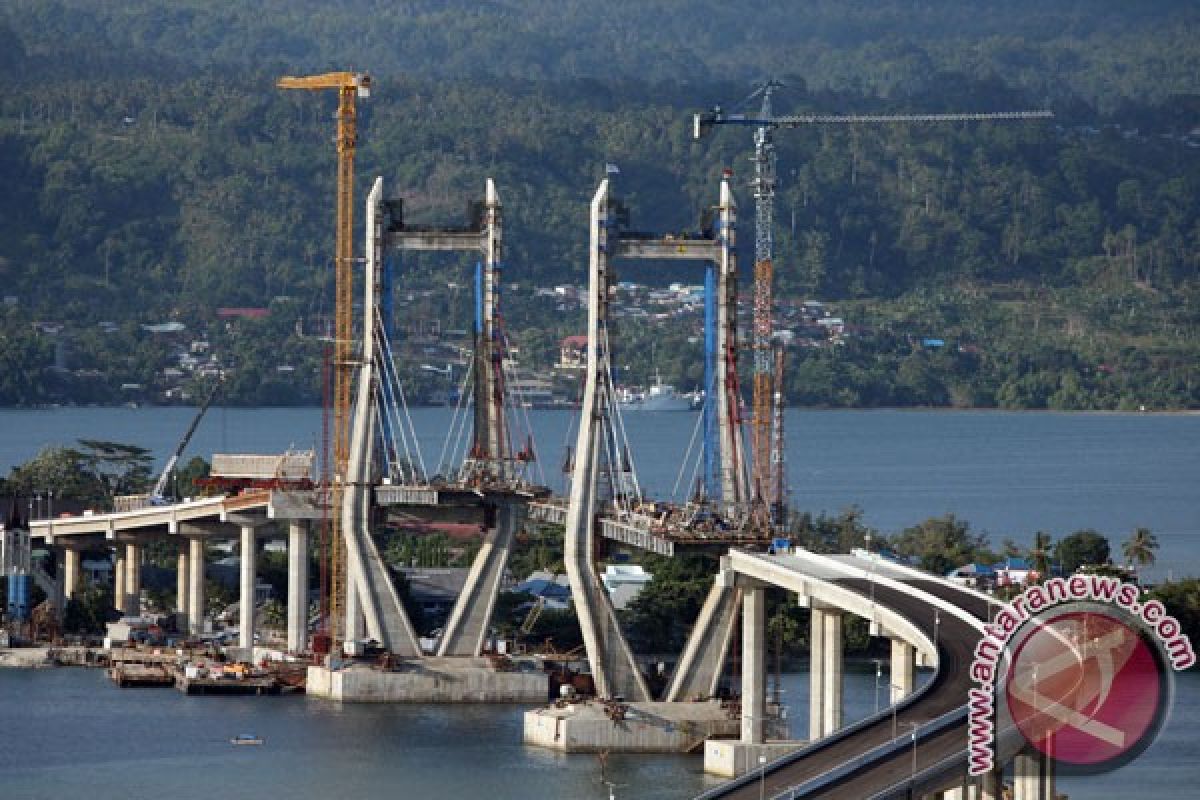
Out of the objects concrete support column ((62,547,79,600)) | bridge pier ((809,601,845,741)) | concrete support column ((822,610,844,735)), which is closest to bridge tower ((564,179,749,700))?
bridge pier ((809,601,845,741))

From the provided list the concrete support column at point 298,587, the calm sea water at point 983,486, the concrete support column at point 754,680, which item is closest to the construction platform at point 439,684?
the concrete support column at point 298,587

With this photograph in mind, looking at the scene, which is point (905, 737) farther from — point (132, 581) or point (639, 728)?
point (132, 581)

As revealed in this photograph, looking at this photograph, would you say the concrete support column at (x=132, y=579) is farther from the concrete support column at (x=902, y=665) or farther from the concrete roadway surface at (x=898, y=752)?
the concrete roadway surface at (x=898, y=752)

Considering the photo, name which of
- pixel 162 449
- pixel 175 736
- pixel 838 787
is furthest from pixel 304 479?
pixel 162 449

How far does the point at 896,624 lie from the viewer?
5834 centimetres

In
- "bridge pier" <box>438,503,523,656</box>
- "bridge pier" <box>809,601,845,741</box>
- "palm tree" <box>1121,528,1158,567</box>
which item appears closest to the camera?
"bridge pier" <box>809,601,845,741</box>

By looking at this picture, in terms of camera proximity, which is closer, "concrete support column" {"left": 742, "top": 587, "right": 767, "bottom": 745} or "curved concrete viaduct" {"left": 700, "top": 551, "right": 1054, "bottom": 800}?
"curved concrete viaduct" {"left": 700, "top": 551, "right": 1054, "bottom": 800}

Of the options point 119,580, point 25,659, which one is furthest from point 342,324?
point 119,580

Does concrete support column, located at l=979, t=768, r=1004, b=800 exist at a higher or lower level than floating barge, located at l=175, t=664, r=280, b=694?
higher

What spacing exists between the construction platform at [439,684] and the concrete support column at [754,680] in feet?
38.1

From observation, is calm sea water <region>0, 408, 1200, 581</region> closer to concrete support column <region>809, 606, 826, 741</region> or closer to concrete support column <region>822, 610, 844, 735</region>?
concrete support column <region>809, 606, 826, 741</region>

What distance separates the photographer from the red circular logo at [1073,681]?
165 feet

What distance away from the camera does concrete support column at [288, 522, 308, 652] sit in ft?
272

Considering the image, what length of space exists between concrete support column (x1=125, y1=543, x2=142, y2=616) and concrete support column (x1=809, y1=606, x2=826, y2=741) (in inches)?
1314
